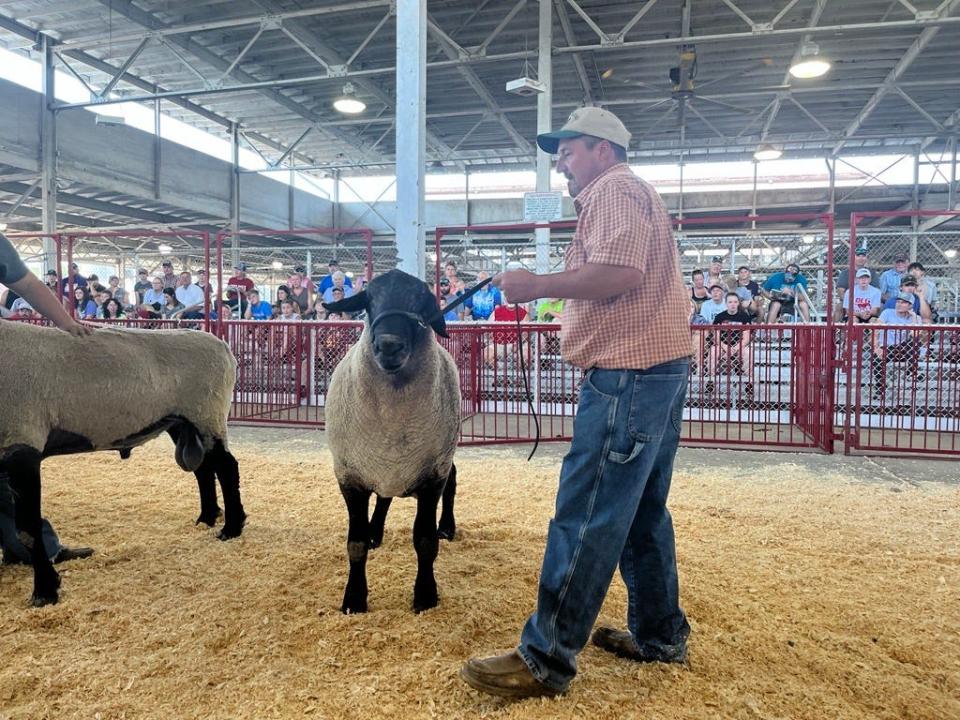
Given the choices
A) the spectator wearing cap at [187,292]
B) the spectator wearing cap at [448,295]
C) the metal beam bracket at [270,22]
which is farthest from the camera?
the metal beam bracket at [270,22]

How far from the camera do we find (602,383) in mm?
2301

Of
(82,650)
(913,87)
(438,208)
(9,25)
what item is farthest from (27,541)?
(438,208)

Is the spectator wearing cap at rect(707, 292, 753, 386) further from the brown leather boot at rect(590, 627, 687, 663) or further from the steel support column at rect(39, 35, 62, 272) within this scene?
the steel support column at rect(39, 35, 62, 272)

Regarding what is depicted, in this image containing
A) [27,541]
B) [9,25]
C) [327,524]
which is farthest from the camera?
[9,25]

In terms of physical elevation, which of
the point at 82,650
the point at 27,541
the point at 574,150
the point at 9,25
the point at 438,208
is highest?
the point at 9,25

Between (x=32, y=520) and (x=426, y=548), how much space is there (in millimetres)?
1998

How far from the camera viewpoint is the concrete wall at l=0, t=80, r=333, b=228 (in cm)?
1327

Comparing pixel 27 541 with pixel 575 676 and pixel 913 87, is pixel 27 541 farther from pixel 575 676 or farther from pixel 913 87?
pixel 913 87

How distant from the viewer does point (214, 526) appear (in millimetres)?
4371

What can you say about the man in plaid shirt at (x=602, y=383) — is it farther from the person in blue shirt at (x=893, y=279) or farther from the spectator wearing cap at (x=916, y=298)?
the person in blue shirt at (x=893, y=279)

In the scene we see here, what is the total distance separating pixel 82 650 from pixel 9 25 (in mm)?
14558

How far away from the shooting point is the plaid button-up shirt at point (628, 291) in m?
2.21

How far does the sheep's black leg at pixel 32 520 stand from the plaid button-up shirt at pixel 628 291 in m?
2.80

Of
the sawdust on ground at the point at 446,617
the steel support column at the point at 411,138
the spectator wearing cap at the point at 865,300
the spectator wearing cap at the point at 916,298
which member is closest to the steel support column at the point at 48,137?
the steel support column at the point at 411,138
